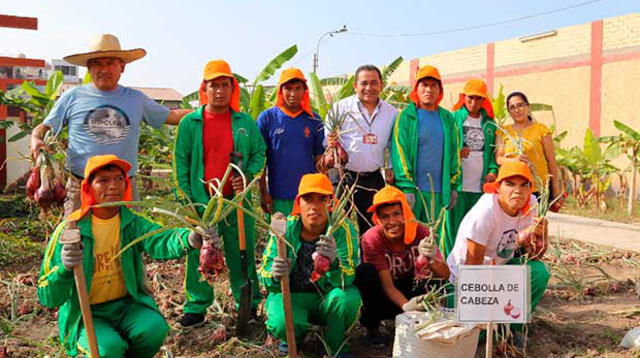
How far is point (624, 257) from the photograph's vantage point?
5977 mm

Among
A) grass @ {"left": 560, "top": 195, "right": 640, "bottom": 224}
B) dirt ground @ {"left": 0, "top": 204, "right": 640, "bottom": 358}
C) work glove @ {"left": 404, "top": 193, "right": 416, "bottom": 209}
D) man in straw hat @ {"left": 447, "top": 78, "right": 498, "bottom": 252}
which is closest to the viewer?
dirt ground @ {"left": 0, "top": 204, "right": 640, "bottom": 358}

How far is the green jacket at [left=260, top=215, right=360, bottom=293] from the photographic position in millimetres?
3289

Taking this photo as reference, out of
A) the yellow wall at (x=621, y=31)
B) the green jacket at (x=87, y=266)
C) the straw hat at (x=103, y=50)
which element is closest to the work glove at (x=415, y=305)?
the green jacket at (x=87, y=266)

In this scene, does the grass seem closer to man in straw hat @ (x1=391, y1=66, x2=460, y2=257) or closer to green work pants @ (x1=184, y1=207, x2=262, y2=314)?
man in straw hat @ (x1=391, y1=66, x2=460, y2=257)

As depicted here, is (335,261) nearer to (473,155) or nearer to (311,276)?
(311,276)

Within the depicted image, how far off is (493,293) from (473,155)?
209cm

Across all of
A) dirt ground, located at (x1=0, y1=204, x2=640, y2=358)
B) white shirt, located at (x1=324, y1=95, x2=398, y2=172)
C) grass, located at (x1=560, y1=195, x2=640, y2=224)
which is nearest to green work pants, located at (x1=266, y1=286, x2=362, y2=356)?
dirt ground, located at (x1=0, y1=204, x2=640, y2=358)

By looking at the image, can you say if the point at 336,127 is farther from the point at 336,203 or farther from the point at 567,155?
the point at 567,155

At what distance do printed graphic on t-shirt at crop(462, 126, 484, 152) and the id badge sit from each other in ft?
2.46

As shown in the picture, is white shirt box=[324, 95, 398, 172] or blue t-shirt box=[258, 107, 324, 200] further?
white shirt box=[324, 95, 398, 172]

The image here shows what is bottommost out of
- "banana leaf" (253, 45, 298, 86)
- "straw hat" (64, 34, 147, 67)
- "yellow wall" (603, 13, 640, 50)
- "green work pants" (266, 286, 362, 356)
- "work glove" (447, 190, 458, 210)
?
"green work pants" (266, 286, 362, 356)

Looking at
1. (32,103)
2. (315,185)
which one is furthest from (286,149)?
(32,103)

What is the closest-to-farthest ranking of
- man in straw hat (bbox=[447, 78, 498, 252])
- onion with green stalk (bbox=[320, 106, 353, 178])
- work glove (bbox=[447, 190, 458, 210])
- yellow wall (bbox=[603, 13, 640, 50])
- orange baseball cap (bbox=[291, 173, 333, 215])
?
orange baseball cap (bbox=[291, 173, 333, 215]) < onion with green stalk (bbox=[320, 106, 353, 178]) < work glove (bbox=[447, 190, 458, 210]) < man in straw hat (bbox=[447, 78, 498, 252]) < yellow wall (bbox=[603, 13, 640, 50])

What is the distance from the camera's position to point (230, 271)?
3963mm
